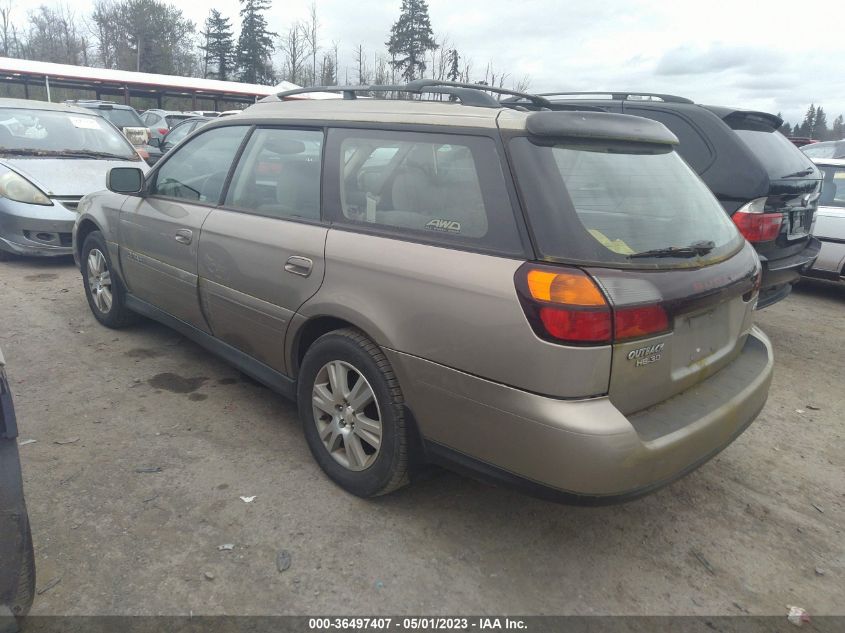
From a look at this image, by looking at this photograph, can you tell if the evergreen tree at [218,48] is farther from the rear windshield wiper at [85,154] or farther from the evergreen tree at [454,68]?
the rear windshield wiper at [85,154]

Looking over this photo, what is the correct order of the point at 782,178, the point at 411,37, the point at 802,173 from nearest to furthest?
the point at 782,178 < the point at 802,173 < the point at 411,37

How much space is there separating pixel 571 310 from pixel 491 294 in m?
0.30

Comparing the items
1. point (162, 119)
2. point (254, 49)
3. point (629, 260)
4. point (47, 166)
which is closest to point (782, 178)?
point (629, 260)

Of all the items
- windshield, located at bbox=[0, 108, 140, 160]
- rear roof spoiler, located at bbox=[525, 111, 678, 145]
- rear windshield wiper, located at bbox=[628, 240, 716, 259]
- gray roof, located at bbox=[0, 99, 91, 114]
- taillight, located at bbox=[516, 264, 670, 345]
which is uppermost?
gray roof, located at bbox=[0, 99, 91, 114]

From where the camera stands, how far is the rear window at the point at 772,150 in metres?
4.69

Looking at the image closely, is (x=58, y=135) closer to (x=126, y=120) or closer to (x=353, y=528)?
(x=353, y=528)

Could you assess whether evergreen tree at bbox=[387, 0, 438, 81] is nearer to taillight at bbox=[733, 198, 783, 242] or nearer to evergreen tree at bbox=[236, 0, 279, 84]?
evergreen tree at bbox=[236, 0, 279, 84]

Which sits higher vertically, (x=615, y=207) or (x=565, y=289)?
(x=615, y=207)

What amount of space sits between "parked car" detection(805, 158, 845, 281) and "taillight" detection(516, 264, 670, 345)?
221 inches

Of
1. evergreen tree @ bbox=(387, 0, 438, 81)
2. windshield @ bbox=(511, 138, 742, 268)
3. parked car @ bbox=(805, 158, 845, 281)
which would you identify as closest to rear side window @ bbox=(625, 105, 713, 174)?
windshield @ bbox=(511, 138, 742, 268)

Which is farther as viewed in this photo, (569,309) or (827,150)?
(827,150)

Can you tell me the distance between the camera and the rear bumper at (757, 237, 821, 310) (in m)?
4.66

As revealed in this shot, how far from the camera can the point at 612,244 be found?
7.44 ft

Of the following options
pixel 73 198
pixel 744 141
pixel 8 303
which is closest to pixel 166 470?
pixel 8 303
